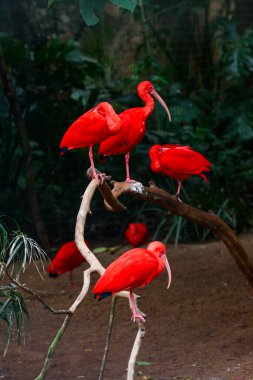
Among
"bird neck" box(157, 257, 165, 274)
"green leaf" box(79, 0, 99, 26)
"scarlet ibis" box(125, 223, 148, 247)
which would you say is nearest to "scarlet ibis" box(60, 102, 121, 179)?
"green leaf" box(79, 0, 99, 26)

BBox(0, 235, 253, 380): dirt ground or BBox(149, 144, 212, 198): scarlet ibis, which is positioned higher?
BBox(149, 144, 212, 198): scarlet ibis

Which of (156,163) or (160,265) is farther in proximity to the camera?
(156,163)

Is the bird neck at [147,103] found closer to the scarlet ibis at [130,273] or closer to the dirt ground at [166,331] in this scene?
the dirt ground at [166,331]

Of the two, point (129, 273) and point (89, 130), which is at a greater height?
point (89, 130)

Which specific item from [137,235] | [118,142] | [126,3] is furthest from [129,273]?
[137,235]

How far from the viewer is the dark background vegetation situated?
7.66 m

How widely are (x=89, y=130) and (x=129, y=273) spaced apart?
114 cm

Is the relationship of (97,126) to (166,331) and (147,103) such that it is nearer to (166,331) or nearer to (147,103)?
(147,103)

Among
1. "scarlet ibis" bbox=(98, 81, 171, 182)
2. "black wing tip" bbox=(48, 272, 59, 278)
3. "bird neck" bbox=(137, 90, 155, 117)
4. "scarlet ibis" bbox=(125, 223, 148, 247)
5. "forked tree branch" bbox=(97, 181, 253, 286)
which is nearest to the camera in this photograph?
"forked tree branch" bbox=(97, 181, 253, 286)

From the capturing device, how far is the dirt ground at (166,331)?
15.2 feet

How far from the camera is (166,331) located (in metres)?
5.33

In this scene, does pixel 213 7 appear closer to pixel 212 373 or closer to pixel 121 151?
pixel 121 151

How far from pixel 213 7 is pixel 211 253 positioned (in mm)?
4455

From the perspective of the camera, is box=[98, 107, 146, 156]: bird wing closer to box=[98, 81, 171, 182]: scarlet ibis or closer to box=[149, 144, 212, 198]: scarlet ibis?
box=[98, 81, 171, 182]: scarlet ibis
